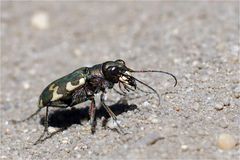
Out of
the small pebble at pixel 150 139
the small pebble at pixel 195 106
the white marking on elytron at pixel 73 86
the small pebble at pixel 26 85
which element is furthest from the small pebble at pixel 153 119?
the small pebble at pixel 26 85

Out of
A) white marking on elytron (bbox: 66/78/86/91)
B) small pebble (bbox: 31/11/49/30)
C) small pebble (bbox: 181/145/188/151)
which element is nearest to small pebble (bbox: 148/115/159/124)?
small pebble (bbox: 181/145/188/151)

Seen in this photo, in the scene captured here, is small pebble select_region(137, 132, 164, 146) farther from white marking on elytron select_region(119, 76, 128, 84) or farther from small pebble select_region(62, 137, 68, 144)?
small pebble select_region(62, 137, 68, 144)

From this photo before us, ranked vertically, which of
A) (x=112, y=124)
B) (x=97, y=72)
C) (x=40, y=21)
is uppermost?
(x=40, y=21)

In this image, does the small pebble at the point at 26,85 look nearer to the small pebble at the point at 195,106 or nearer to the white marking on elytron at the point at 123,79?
the white marking on elytron at the point at 123,79

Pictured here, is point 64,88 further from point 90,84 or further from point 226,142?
point 226,142

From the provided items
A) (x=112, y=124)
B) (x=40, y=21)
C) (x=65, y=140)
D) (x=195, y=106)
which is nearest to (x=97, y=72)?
(x=112, y=124)

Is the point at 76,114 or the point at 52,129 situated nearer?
the point at 52,129

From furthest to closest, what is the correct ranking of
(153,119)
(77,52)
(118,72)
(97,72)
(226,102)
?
(77,52)
(97,72)
(118,72)
(226,102)
(153,119)
